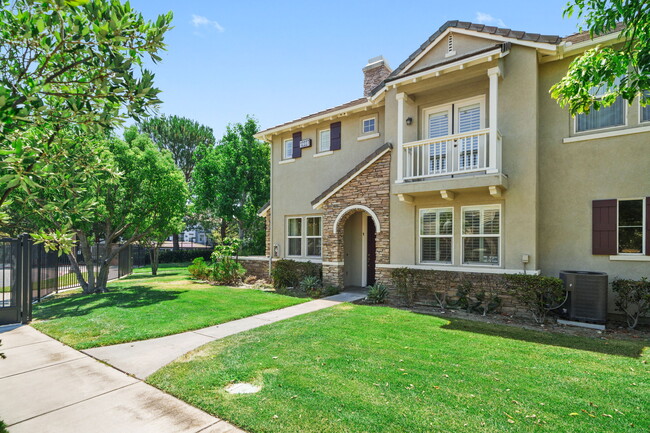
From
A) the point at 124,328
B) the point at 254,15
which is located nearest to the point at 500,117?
the point at 254,15

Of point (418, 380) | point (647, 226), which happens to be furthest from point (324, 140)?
point (418, 380)

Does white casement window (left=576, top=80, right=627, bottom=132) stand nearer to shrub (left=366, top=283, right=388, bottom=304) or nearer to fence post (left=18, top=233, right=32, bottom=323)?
shrub (left=366, top=283, right=388, bottom=304)

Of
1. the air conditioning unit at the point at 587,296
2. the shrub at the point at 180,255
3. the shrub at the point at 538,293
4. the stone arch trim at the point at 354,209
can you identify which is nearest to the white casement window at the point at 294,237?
the stone arch trim at the point at 354,209

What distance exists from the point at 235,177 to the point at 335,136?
11.7m

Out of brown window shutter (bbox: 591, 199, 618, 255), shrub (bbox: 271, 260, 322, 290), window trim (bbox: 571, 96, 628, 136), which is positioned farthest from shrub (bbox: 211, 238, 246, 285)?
window trim (bbox: 571, 96, 628, 136)

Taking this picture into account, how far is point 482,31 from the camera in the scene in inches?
390

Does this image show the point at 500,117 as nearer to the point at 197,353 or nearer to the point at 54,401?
the point at 197,353

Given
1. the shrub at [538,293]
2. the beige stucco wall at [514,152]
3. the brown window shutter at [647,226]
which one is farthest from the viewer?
the beige stucco wall at [514,152]

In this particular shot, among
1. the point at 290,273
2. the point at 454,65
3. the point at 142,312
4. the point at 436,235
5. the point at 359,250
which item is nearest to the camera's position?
the point at 142,312

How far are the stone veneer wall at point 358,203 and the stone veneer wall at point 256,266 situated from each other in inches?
159

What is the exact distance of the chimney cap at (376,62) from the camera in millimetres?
14758

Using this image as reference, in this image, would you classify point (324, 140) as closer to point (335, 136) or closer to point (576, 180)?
point (335, 136)

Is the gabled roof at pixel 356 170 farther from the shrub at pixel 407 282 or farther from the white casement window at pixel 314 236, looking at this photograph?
the shrub at pixel 407 282

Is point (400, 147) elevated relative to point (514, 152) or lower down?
elevated
